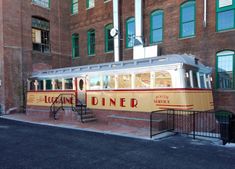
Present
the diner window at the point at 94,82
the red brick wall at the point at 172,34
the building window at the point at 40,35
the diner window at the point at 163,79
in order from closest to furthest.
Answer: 1. the diner window at the point at 163,79
2. the red brick wall at the point at 172,34
3. the diner window at the point at 94,82
4. the building window at the point at 40,35

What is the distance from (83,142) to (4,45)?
504 inches

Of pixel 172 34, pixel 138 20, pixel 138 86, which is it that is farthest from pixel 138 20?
pixel 138 86

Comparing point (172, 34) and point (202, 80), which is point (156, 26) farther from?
point (202, 80)

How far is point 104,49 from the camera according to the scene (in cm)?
1988

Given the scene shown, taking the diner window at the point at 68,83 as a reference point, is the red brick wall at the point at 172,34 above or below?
above

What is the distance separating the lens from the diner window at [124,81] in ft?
41.1

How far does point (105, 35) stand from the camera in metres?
19.9

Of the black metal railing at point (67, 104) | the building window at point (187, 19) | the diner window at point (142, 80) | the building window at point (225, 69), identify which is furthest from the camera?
the building window at point (187, 19)

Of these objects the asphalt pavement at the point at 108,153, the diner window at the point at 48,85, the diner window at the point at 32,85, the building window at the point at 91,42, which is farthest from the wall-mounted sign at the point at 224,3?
the diner window at the point at 32,85

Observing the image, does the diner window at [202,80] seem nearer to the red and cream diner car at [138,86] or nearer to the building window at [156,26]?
the red and cream diner car at [138,86]

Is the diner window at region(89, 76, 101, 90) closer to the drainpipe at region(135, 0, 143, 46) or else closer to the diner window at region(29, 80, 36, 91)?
the drainpipe at region(135, 0, 143, 46)

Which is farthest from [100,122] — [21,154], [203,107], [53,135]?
[21,154]

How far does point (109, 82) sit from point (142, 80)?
2.32 meters

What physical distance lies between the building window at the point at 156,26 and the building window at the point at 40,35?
1013cm
